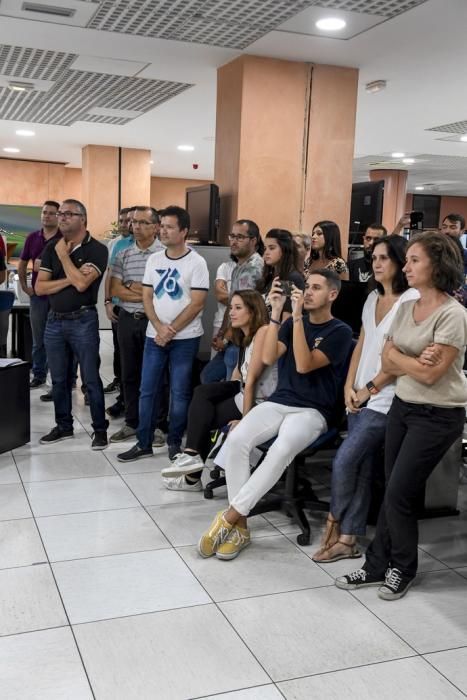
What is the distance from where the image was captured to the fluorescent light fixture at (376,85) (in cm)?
647

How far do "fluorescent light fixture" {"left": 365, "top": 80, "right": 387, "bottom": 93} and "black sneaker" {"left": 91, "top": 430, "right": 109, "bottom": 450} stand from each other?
4.04m

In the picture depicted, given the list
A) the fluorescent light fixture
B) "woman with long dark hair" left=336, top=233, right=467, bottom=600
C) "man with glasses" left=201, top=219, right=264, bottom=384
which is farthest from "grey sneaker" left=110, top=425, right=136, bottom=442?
the fluorescent light fixture

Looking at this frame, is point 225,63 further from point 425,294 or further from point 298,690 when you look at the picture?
point 298,690

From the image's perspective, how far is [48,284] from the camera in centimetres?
460

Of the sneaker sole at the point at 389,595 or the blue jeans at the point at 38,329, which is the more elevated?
the blue jeans at the point at 38,329

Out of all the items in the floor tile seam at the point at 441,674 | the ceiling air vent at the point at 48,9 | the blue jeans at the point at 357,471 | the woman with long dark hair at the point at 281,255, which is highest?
the ceiling air vent at the point at 48,9

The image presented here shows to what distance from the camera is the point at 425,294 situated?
9.11 ft

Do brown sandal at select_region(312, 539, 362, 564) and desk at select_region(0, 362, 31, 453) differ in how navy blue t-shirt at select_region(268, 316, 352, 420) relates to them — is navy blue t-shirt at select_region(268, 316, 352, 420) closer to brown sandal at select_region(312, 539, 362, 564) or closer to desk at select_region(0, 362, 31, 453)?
brown sandal at select_region(312, 539, 362, 564)

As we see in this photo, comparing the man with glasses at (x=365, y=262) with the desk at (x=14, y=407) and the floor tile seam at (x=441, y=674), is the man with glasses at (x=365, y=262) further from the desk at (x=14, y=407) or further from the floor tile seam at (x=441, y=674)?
the floor tile seam at (x=441, y=674)

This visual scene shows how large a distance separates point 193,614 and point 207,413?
141 centimetres

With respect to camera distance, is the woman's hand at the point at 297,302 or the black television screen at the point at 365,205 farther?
the black television screen at the point at 365,205

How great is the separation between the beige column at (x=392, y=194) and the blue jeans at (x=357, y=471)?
11238mm

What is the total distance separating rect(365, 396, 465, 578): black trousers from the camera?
273 centimetres

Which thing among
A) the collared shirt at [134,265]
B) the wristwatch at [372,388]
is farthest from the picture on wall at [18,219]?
the wristwatch at [372,388]
